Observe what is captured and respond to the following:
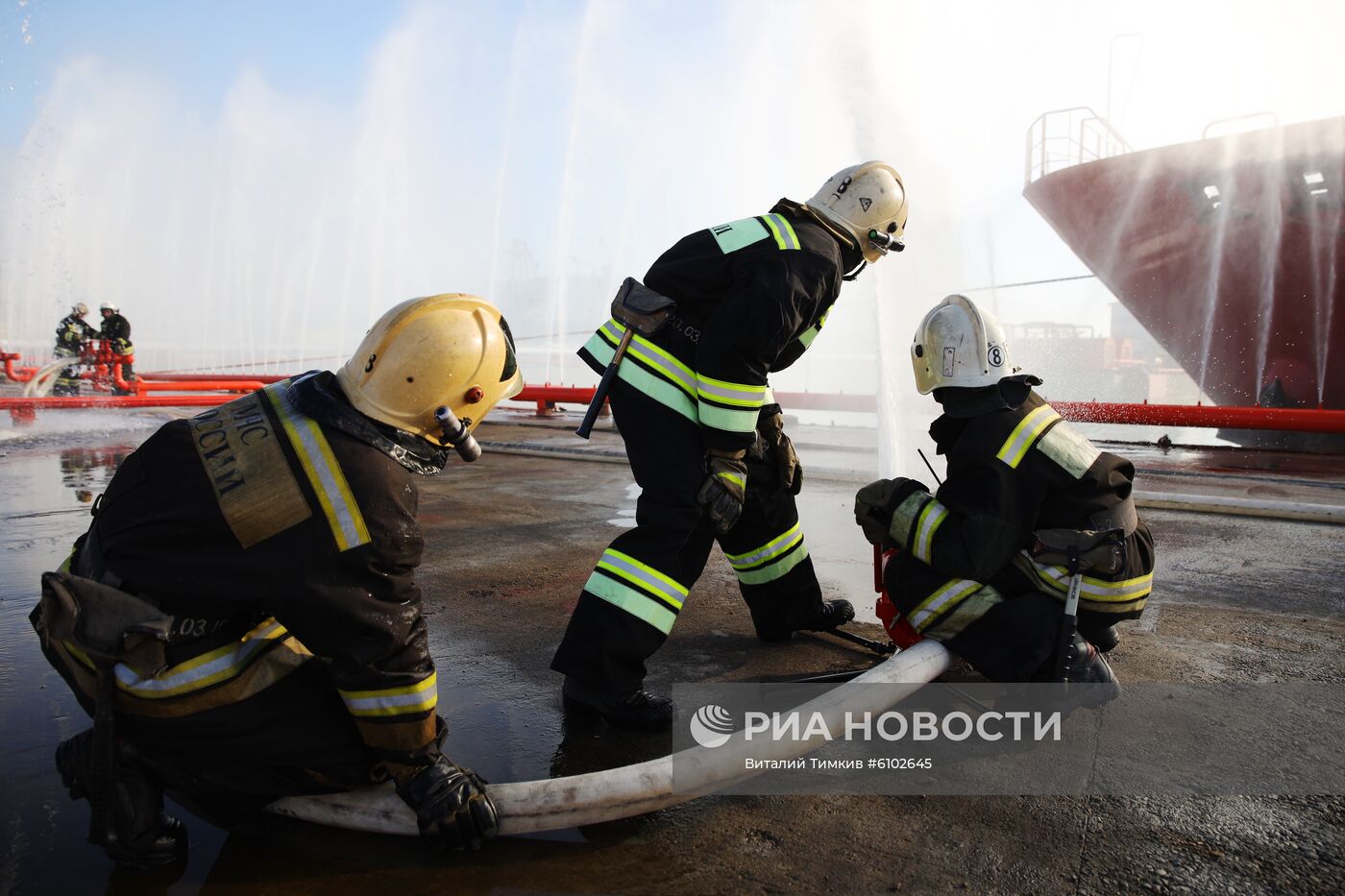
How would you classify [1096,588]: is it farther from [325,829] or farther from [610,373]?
[325,829]

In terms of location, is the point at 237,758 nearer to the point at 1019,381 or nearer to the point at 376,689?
the point at 376,689

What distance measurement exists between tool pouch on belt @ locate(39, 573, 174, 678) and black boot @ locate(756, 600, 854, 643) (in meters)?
1.89

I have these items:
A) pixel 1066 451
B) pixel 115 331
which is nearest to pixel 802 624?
pixel 1066 451

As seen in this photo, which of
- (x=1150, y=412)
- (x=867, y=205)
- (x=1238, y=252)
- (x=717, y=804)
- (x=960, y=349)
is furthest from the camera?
(x=1238, y=252)

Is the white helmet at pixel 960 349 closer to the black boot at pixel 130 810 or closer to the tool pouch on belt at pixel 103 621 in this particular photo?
the tool pouch on belt at pixel 103 621

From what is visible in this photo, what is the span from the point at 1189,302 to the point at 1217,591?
11.5 m

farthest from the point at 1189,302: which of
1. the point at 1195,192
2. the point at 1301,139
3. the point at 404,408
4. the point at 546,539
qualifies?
the point at 404,408

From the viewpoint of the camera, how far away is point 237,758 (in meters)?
1.69

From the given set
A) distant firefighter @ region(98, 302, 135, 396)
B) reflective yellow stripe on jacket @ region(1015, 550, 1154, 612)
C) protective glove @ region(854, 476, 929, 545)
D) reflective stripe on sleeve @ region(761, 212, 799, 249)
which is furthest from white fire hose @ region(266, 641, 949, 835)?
distant firefighter @ region(98, 302, 135, 396)

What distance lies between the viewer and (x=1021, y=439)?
228 cm

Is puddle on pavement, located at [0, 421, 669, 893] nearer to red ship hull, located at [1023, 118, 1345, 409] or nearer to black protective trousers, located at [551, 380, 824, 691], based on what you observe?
black protective trousers, located at [551, 380, 824, 691]

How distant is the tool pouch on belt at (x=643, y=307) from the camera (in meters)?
2.54

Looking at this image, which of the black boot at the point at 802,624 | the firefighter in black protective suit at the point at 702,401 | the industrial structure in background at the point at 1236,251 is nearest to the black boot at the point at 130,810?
the firefighter in black protective suit at the point at 702,401

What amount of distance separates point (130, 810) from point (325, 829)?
1.20ft
